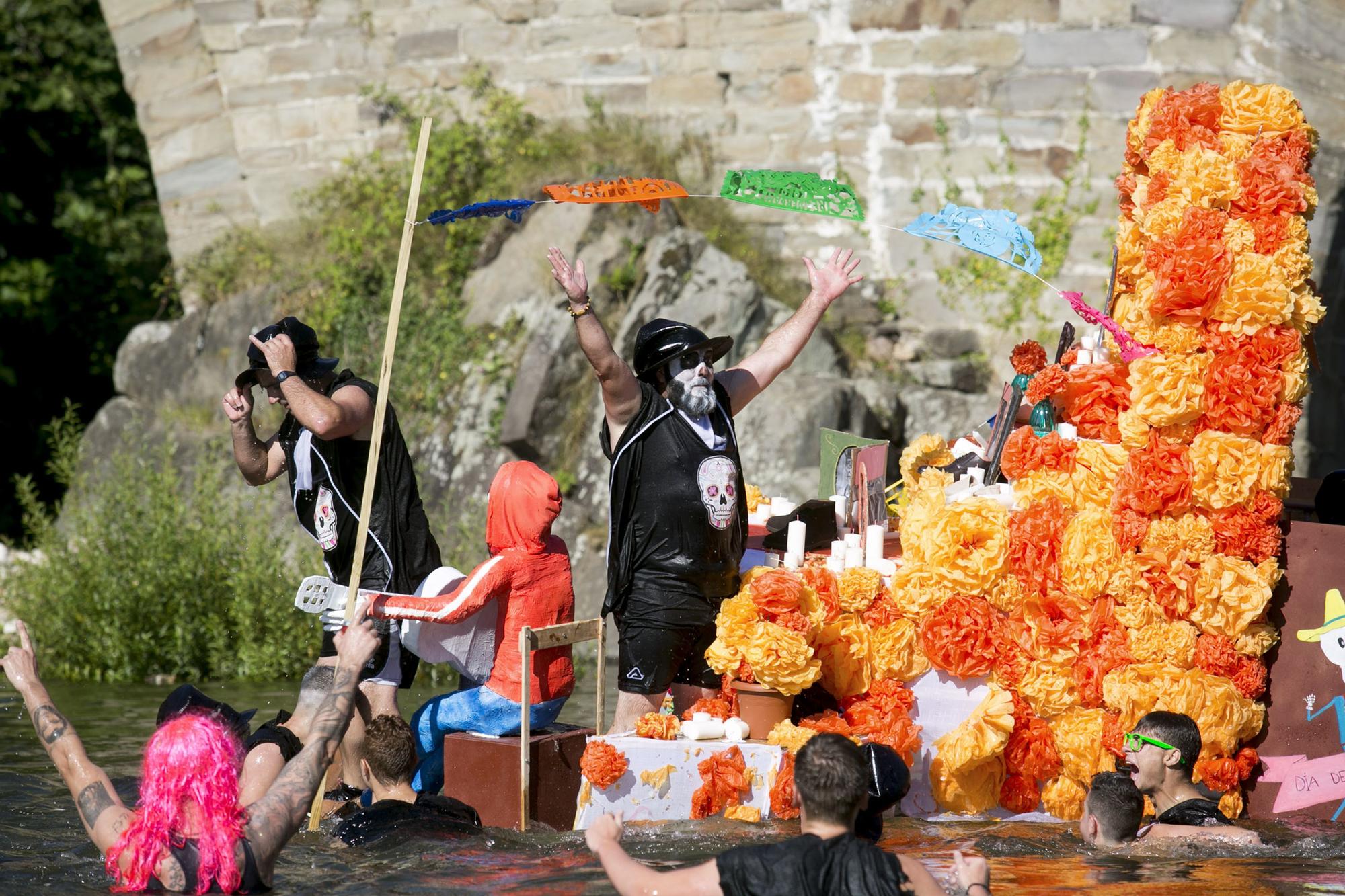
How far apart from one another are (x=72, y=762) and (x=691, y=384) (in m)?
2.74

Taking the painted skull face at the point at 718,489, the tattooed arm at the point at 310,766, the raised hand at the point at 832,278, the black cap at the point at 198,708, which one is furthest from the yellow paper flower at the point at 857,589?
the black cap at the point at 198,708

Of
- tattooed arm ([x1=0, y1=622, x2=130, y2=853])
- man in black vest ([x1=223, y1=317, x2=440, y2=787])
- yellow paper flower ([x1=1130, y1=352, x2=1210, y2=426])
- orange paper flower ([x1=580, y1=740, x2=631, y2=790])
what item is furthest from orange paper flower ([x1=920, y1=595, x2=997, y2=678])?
tattooed arm ([x1=0, y1=622, x2=130, y2=853])

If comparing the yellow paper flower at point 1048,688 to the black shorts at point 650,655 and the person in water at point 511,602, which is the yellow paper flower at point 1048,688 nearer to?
the black shorts at point 650,655

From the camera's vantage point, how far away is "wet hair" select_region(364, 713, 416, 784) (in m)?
5.86

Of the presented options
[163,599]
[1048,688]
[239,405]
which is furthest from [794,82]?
[1048,688]

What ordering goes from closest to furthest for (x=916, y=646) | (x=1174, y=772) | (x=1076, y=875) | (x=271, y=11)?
(x=1076, y=875) < (x=1174, y=772) < (x=916, y=646) < (x=271, y=11)

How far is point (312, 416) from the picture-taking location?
6238 mm

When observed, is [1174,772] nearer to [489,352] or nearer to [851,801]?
[851,801]

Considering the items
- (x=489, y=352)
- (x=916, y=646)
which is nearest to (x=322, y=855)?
(x=916, y=646)

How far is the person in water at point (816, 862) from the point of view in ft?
13.2

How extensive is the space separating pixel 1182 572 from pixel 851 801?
2696mm

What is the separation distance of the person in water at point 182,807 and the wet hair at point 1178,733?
10.1 feet

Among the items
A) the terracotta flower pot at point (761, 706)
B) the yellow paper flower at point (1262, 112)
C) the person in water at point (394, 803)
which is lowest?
the person in water at point (394, 803)

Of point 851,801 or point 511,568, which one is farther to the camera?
point 511,568
